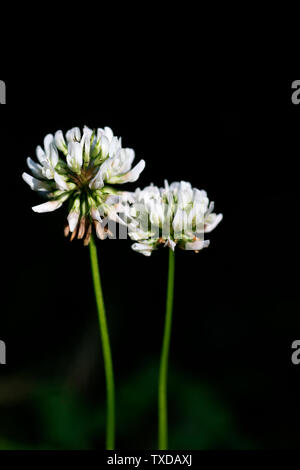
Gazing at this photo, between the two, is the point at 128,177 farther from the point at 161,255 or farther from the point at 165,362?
the point at 161,255

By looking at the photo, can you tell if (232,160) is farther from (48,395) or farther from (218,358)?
(48,395)

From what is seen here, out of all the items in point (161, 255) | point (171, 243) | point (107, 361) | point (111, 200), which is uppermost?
point (161, 255)

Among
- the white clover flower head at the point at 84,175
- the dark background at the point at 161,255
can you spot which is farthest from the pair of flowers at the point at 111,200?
the dark background at the point at 161,255

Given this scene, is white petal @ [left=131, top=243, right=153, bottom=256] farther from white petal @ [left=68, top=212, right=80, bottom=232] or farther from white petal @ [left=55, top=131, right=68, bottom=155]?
white petal @ [left=55, top=131, right=68, bottom=155]

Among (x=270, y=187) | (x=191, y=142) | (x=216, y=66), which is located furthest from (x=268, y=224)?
(x=216, y=66)

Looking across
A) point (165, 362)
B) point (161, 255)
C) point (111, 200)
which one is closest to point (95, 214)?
point (111, 200)

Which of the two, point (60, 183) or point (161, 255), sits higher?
point (161, 255)
